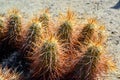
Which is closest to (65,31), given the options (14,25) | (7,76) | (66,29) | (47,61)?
(66,29)

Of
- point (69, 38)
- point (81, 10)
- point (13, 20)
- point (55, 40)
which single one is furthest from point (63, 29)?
point (81, 10)

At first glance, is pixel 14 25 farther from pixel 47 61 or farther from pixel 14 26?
pixel 47 61

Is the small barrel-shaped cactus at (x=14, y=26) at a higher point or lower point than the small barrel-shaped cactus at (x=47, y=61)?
higher

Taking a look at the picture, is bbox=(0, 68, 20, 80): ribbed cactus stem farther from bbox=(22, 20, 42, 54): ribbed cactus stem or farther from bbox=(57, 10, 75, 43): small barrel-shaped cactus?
bbox=(57, 10, 75, 43): small barrel-shaped cactus

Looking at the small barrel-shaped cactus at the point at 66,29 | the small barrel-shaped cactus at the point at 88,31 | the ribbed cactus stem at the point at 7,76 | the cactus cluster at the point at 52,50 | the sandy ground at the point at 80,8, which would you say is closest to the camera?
the ribbed cactus stem at the point at 7,76

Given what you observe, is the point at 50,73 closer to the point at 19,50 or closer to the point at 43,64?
the point at 43,64

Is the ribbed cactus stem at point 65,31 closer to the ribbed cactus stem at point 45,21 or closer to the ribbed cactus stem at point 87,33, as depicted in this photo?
the ribbed cactus stem at point 87,33

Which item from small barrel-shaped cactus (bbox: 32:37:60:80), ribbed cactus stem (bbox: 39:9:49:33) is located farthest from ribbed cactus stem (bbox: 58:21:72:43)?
small barrel-shaped cactus (bbox: 32:37:60:80)

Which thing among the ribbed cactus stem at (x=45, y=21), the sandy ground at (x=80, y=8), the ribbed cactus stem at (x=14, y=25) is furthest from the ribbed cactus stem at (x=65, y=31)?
the sandy ground at (x=80, y=8)
